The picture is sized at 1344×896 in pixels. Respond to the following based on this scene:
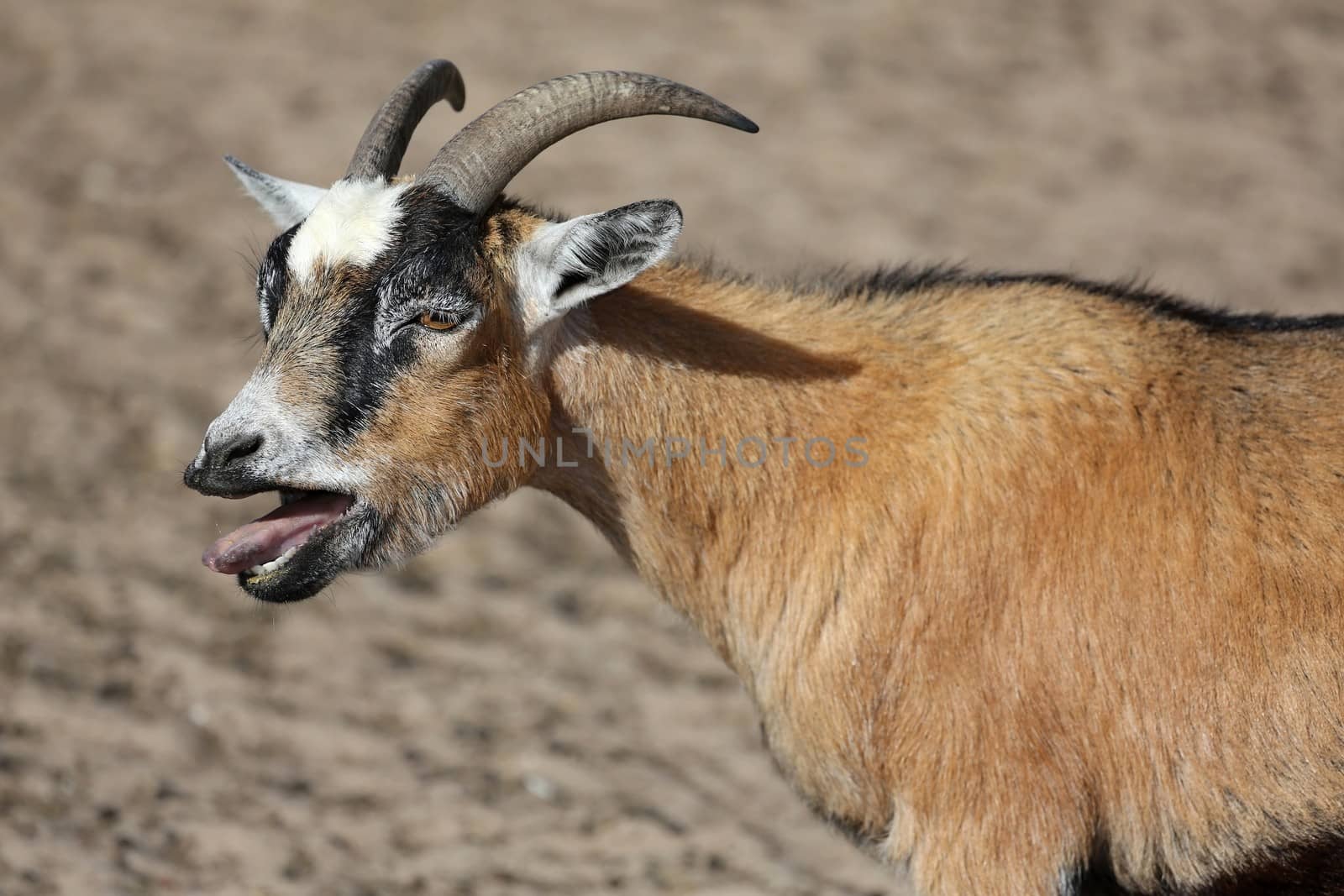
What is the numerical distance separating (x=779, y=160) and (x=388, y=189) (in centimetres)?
700

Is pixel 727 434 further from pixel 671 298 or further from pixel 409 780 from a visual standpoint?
pixel 409 780

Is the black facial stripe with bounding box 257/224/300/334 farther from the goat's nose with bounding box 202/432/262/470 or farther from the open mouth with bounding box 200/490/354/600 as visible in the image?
the open mouth with bounding box 200/490/354/600

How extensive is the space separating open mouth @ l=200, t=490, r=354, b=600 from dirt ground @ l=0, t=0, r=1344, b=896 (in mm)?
1050

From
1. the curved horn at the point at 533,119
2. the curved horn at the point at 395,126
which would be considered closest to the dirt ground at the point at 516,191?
the curved horn at the point at 395,126

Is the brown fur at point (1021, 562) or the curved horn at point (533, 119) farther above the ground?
the curved horn at point (533, 119)

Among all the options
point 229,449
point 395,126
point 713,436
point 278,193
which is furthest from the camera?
point 278,193

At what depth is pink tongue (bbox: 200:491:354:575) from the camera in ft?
13.0

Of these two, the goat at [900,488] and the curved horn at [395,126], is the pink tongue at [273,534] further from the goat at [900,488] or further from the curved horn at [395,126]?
the curved horn at [395,126]

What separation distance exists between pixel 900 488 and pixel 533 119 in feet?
5.19

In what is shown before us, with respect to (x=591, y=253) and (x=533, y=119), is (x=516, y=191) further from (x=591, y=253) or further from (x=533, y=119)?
(x=591, y=253)

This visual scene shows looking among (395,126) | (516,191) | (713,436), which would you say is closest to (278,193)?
(395,126)

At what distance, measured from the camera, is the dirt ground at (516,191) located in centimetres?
573

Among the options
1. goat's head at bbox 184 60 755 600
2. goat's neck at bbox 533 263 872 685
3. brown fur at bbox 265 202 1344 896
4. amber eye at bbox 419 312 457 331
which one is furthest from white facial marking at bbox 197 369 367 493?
goat's neck at bbox 533 263 872 685

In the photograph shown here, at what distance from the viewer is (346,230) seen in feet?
12.9
